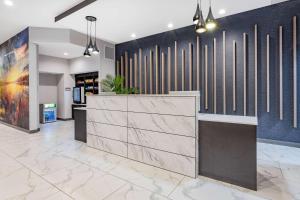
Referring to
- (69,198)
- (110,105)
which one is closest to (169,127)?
(110,105)

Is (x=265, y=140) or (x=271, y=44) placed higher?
(x=271, y=44)

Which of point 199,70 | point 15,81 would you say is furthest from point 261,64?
point 15,81

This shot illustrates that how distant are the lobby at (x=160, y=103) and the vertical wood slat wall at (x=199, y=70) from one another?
1.2 inches

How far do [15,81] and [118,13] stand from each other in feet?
15.8

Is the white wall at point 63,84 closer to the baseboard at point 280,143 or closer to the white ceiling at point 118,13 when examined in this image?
the white ceiling at point 118,13

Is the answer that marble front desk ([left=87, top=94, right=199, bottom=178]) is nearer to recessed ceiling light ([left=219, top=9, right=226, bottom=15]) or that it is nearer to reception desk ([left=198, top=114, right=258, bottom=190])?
reception desk ([left=198, top=114, right=258, bottom=190])

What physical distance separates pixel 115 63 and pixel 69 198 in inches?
227

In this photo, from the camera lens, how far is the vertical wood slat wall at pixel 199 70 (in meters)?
3.94

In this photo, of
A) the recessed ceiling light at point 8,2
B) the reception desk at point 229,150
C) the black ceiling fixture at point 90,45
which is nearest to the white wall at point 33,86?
the recessed ceiling light at point 8,2

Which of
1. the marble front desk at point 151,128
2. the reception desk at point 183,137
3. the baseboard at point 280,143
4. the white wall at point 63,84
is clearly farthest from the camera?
the white wall at point 63,84

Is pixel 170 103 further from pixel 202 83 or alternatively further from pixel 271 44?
pixel 271 44

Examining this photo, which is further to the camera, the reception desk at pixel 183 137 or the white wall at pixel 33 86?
the white wall at pixel 33 86

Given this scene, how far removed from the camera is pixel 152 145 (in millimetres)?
2938

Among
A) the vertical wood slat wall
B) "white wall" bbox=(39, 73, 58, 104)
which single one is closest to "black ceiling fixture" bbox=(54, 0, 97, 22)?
the vertical wood slat wall
